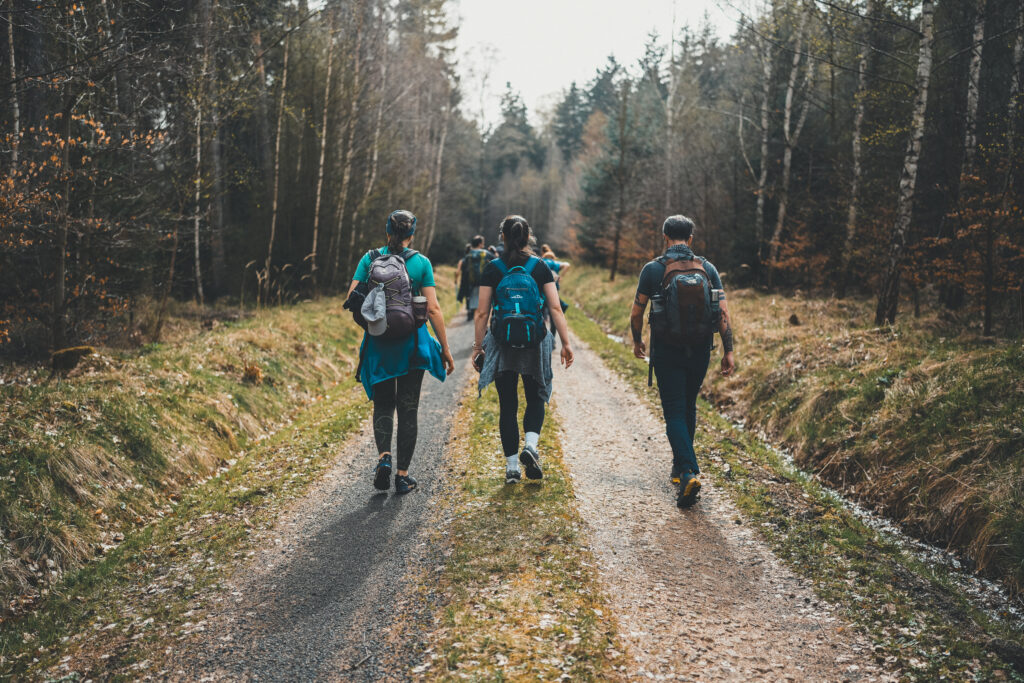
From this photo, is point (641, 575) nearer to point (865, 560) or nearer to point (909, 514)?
point (865, 560)

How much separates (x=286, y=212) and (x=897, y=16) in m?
16.4

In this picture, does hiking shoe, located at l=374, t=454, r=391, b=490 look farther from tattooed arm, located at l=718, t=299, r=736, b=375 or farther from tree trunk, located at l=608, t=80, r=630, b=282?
tree trunk, located at l=608, t=80, r=630, b=282

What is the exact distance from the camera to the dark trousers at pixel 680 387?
222 inches

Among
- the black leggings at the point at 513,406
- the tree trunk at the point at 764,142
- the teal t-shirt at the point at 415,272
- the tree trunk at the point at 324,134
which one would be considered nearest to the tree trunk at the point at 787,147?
the tree trunk at the point at 764,142

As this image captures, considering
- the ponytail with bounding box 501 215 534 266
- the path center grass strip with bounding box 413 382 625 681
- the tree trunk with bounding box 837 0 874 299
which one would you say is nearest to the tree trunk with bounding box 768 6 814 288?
the tree trunk with bounding box 837 0 874 299

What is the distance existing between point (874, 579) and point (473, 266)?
12122 millimetres

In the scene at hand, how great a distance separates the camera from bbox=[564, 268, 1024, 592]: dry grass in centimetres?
505

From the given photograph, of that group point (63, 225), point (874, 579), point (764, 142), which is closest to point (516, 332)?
point (874, 579)

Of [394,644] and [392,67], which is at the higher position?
[392,67]

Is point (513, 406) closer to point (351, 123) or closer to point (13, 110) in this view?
point (13, 110)

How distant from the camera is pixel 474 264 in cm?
1544

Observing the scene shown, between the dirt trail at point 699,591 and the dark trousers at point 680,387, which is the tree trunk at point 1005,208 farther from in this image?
the dark trousers at point 680,387

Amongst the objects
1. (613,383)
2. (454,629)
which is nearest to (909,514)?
(454,629)

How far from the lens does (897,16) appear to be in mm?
14195
